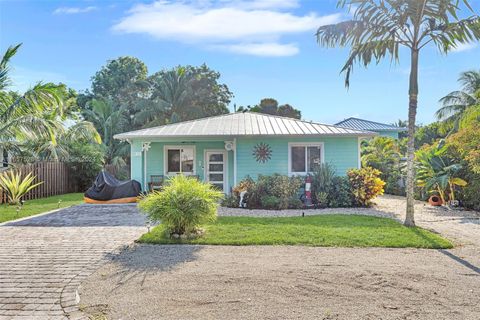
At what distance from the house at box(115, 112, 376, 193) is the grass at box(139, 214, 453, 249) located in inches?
209

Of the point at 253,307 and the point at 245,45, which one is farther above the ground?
the point at 245,45

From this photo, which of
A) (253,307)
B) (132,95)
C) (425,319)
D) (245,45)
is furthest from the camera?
(132,95)

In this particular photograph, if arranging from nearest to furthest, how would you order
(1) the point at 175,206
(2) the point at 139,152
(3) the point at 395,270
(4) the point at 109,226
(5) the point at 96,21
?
(3) the point at 395,270 < (1) the point at 175,206 < (4) the point at 109,226 < (5) the point at 96,21 < (2) the point at 139,152

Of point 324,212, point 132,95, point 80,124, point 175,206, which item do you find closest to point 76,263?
point 175,206

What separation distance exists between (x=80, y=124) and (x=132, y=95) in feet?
55.1

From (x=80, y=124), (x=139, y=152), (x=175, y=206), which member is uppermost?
(x=80, y=124)

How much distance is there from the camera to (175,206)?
7375 mm

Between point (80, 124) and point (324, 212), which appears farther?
point (80, 124)

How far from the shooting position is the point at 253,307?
13.4 ft

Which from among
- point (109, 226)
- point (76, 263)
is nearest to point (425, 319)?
point (76, 263)

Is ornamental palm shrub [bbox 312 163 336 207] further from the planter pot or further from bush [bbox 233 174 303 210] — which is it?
the planter pot

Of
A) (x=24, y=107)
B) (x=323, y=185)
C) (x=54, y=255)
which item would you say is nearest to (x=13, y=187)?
(x=24, y=107)

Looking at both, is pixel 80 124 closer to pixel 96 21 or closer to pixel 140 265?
pixel 96 21

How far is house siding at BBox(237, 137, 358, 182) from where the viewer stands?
14797mm
